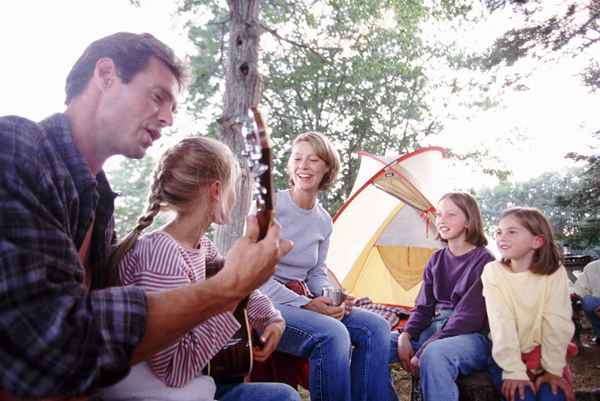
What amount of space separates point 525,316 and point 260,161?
6.01ft

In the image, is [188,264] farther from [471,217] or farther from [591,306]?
[591,306]

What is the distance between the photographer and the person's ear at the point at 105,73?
4.36ft

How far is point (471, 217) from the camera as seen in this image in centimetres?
283

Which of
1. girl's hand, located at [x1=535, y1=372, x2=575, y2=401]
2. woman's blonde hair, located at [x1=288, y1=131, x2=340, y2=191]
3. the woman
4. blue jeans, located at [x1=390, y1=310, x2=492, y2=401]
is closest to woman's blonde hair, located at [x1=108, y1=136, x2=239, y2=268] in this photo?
the woman

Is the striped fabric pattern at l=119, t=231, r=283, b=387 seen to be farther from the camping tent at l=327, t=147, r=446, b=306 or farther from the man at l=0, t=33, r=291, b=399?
the camping tent at l=327, t=147, r=446, b=306

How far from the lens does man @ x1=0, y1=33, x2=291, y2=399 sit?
89cm

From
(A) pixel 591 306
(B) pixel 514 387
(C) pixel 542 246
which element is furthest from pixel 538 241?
(A) pixel 591 306

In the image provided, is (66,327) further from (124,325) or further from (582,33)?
(582,33)

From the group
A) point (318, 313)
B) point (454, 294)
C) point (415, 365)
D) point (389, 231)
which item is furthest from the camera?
point (389, 231)

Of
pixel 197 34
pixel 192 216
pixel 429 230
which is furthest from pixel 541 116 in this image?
pixel 192 216

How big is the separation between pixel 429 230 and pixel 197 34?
39.0 feet

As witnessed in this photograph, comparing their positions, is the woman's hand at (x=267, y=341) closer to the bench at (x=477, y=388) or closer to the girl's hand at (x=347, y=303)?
the girl's hand at (x=347, y=303)

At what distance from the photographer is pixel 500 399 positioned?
7.37 ft

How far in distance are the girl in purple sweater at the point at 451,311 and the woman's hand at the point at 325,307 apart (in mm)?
465
